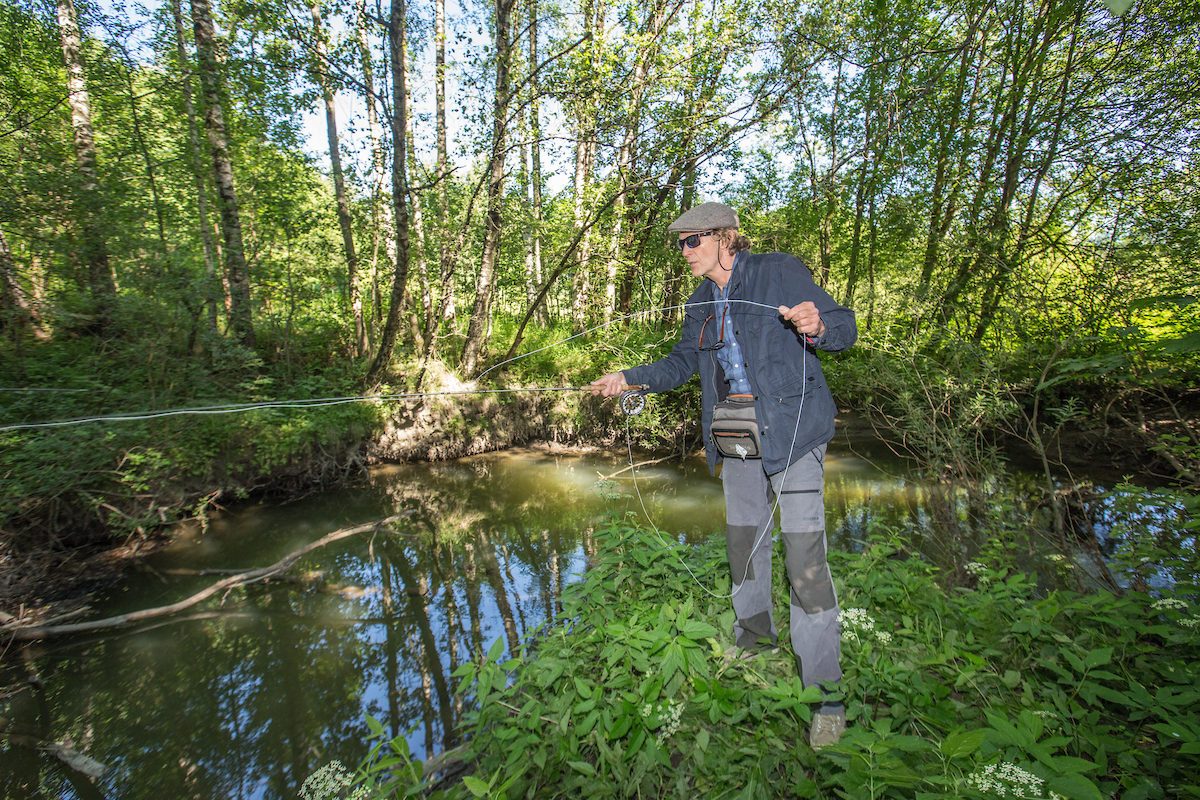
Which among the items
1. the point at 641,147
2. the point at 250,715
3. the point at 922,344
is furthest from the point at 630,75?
the point at 250,715

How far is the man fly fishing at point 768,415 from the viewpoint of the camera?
2377 millimetres

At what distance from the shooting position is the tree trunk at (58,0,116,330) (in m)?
5.99

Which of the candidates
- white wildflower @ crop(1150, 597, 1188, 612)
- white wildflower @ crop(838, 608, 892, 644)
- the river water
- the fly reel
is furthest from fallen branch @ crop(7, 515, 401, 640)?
white wildflower @ crop(1150, 597, 1188, 612)

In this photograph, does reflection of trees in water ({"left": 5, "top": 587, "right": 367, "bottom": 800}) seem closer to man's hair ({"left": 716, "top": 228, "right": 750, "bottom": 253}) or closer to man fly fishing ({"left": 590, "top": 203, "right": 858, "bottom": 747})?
man fly fishing ({"left": 590, "top": 203, "right": 858, "bottom": 747})

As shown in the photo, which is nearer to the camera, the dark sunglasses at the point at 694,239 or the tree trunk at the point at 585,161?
the dark sunglasses at the point at 694,239

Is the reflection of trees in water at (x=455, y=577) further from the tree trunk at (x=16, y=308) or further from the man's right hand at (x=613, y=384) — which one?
the tree trunk at (x=16, y=308)

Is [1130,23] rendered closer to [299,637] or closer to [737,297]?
[737,297]

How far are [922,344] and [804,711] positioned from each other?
4858 millimetres

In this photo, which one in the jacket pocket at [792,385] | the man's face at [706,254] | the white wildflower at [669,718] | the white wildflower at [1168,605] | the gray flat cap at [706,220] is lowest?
the white wildflower at [669,718]

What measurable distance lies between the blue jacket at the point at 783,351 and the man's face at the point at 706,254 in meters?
0.07

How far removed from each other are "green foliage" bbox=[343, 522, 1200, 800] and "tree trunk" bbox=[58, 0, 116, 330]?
6.79m

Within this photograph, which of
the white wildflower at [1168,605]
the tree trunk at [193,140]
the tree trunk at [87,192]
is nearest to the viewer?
the white wildflower at [1168,605]

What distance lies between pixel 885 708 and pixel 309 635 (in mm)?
4533

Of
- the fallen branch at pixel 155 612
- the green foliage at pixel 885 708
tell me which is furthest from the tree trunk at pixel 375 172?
the green foliage at pixel 885 708
